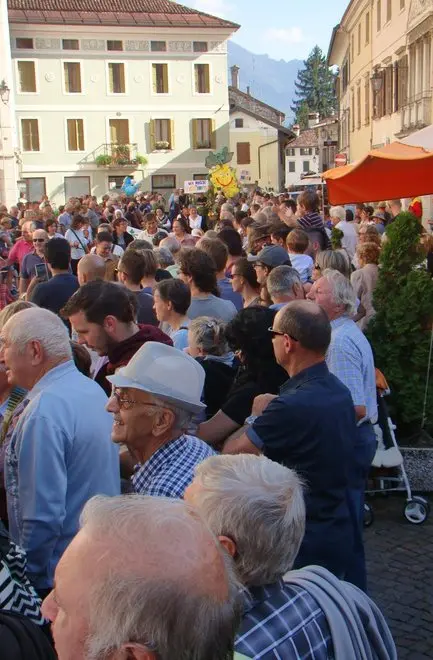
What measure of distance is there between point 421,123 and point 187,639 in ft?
88.0

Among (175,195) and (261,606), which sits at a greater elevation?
(175,195)

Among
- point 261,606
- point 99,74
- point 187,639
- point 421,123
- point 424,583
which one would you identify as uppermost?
point 99,74

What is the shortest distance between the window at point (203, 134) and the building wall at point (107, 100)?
0.26m

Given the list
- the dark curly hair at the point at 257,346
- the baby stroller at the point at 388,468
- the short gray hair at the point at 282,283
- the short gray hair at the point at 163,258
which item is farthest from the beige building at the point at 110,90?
the dark curly hair at the point at 257,346

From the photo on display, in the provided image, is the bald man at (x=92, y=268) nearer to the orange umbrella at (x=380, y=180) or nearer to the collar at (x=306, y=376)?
the orange umbrella at (x=380, y=180)

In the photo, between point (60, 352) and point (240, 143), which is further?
point (240, 143)

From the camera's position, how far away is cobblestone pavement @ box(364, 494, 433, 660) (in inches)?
164

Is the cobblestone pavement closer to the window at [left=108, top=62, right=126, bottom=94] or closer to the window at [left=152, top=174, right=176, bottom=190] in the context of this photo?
the window at [left=152, top=174, right=176, bottom=190]

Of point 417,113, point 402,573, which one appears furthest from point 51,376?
point 417,113

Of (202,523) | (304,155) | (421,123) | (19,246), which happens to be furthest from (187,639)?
(304,155)

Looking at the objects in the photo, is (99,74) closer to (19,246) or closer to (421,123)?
(421,123)

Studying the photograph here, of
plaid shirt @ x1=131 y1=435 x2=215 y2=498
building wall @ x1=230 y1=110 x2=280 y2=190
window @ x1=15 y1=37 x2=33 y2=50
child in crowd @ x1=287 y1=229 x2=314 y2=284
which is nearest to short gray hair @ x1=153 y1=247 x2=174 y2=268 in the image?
child in crowd @ x1=287 y1=229 x2=314 y2=284

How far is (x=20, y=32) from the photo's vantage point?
4519 cm

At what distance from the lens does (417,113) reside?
26.8 m
